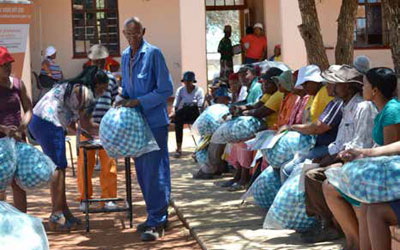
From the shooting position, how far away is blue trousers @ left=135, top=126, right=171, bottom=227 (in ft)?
25.9

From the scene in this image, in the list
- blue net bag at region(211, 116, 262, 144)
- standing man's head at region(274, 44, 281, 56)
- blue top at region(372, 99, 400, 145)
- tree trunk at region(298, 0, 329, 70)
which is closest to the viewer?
blue top at region(372, 99, 400, 145)

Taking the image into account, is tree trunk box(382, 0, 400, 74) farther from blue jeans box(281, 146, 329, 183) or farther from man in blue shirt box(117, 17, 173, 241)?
man in blue shirt box(117, 17, 173, 241)

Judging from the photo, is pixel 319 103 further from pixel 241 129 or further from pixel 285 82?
pixel 241 129

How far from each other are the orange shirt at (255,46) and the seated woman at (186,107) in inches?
251

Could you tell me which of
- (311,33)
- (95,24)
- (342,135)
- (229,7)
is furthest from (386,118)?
(229,7)

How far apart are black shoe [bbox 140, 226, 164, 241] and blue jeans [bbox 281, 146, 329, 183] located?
1.24 m

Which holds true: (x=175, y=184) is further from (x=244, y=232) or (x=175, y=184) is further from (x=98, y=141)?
(x=244, y=232)

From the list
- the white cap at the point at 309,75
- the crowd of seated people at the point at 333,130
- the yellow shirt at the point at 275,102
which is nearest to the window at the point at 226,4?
the crowd of seated people at the point at 333,130

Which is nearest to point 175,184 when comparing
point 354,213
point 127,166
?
point 127,166

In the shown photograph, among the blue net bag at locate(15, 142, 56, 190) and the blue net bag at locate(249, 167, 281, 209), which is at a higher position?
the blue net bag at locate(15, 142, 56, 190)

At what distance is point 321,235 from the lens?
7.03 metres

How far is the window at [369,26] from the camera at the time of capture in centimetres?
2185

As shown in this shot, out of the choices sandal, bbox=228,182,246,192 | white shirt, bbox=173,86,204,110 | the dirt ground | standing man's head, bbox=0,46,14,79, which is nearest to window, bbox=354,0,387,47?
white shirt, bbox=173,86,204,110

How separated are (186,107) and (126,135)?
258 inches
